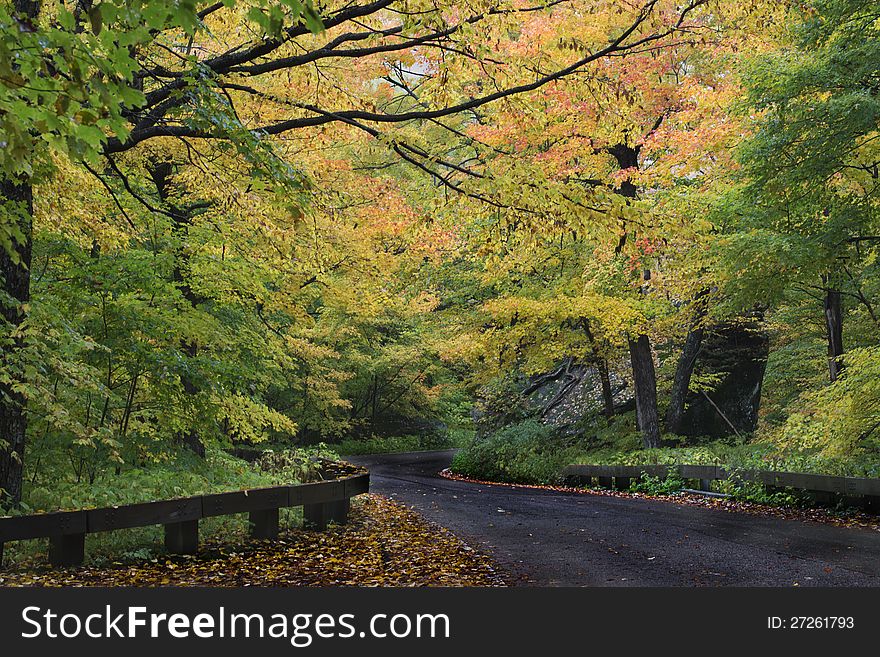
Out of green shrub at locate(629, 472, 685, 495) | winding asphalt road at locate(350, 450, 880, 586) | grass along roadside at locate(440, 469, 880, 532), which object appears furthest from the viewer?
green shrub at locate(629, 472, 685, 495)

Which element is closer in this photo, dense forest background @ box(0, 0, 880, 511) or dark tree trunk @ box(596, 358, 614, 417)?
dense forest background @ box(0, 0, 880, 511)

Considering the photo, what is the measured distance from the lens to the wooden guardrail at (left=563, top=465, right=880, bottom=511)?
1119cm

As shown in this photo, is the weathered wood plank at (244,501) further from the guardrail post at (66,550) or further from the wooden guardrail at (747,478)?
the wooden guardrail at (747,478)

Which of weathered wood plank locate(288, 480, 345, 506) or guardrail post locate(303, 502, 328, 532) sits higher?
weathered wood plank locate(288, 480, 345, 506)

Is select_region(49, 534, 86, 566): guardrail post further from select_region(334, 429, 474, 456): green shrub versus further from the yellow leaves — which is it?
select_region(334, 429, 474, 456): green shrub

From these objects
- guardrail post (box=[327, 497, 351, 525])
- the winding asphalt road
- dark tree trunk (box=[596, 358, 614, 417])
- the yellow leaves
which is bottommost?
the winding asphalt road

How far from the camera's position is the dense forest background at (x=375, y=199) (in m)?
7.39

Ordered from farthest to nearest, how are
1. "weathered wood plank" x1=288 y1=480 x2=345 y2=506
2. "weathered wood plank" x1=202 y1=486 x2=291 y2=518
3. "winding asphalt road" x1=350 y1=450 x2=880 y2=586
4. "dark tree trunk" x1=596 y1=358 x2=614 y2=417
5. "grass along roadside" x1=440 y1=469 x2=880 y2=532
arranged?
"dark tree trunk" x1=596 y1=358 x2=614 y2=417, "grass along roadside" x1=440 y1=469 x2=880 y2=532, "weathered wood plank" x1=288 y1=480 x2=345 y2=506, "weathered wood plank" x1=202 y1=486 x2=291 y2=518, "winding asphalt road" x1=350 y1=450 x2=880 y2=586

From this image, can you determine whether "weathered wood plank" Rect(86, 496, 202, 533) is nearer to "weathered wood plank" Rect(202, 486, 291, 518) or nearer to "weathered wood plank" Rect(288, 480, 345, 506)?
"weathered wood plank" Rect(202, 486, 291, 518)

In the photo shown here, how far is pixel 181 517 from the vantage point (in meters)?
8.51

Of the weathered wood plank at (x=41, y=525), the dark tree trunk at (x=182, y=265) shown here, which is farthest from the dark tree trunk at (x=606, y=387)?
the weathered wood plank at (x=41, y=525)

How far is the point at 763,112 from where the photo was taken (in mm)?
12953

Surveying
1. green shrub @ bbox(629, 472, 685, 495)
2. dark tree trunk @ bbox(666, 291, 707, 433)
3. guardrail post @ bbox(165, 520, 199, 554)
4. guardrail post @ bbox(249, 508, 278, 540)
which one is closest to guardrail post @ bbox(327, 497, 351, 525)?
guardrail post @ bbox(249, 508, 278, 540)

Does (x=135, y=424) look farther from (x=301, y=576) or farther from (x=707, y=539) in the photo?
(x=707, y=539)
